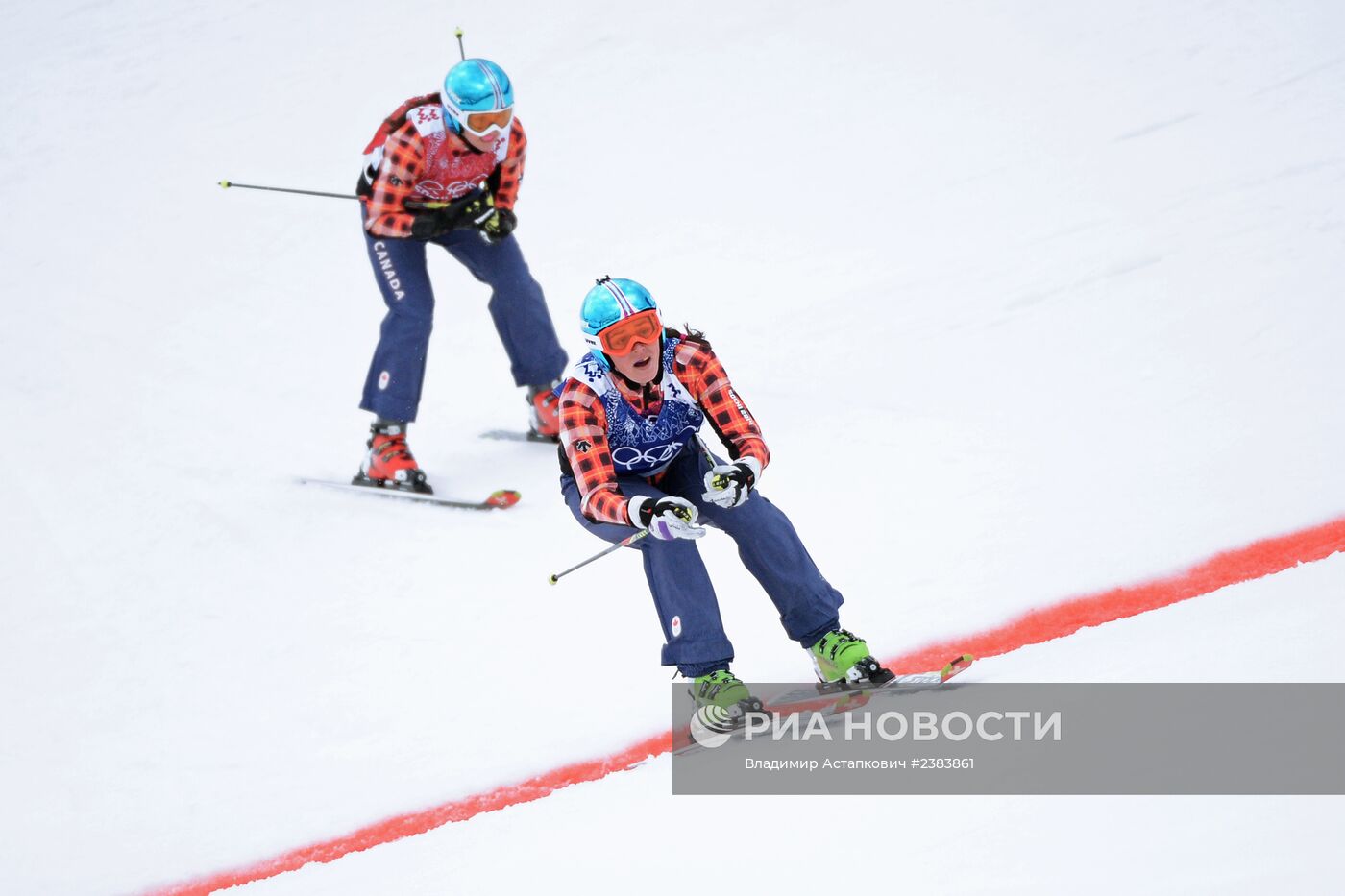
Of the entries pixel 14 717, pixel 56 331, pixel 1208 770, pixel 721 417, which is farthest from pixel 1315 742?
pixel 56 331

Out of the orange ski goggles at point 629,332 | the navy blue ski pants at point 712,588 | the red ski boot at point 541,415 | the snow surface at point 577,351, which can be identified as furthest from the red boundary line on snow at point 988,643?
the red ski boot at point 541,415

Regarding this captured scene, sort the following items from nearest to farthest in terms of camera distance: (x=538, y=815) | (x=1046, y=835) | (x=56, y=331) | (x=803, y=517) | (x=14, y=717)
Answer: (x=1046, y=835)
(x=538, y=815)
(x=14, y=717)
(x=803, y=517)
(x=56, y=331)

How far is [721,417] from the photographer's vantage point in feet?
14.1

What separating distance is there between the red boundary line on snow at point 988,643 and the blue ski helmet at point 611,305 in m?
1.44

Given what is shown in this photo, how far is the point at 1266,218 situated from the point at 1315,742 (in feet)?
16.3

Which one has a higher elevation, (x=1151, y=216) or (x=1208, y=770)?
(x=1151, y=216)

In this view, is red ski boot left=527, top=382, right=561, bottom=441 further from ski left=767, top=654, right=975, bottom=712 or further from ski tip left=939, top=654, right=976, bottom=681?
ski tip left=939, top=654, right=976, bottom=681

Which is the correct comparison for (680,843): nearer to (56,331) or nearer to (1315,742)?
(1315,742)

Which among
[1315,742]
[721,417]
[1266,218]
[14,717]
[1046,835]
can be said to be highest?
[1266,218]

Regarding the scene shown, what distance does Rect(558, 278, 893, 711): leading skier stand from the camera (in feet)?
13.8

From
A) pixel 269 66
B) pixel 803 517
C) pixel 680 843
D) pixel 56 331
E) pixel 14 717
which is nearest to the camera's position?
pixel 680 843

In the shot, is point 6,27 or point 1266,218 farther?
point 6,27

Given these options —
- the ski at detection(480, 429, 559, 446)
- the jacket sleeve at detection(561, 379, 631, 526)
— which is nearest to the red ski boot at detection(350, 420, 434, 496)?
the ski at detection(480, 429, 559, 446)

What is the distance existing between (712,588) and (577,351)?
371cm
